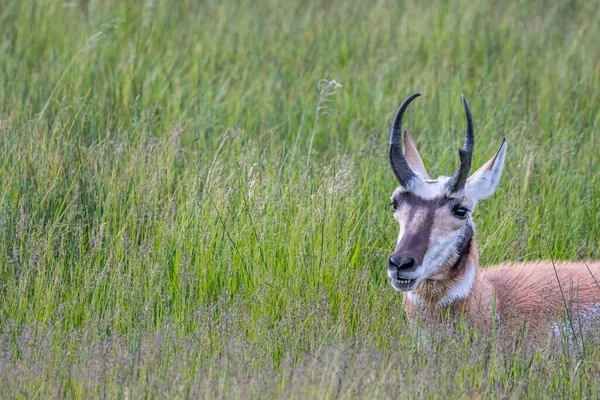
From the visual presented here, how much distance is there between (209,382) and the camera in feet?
14.3

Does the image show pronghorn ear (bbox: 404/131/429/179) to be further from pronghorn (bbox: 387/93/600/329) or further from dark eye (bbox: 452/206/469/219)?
dark eye (bbox: 452/206/469/219)

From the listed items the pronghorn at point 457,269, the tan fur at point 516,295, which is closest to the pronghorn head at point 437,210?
the pronghorn at point 457,269

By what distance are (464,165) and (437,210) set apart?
28 centimetres

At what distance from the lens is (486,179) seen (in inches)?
218

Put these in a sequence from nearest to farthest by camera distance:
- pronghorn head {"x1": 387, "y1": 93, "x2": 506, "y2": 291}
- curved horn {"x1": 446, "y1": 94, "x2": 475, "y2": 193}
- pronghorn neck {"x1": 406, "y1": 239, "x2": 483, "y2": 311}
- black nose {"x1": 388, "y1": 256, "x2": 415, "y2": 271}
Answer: black nose {"x1": 388, "y1": 256, "x2": 415, "y2": 271} < pronghorn head {"x1": 387, "y1": 93, "x2": 506, "y2": 291} < curved horn {"x1": 446, "y1": 94, "x2": 475, "y2": 193} < pronghorn neck {"x1": 406, "y1": 239, "x2": 483, "y2": 311}

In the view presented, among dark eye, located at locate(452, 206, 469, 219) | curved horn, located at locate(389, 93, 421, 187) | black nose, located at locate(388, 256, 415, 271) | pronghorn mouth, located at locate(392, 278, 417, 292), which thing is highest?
curved horn, located at locate(389, 93, 421, 187)

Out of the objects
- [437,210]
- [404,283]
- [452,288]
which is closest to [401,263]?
[404,283]

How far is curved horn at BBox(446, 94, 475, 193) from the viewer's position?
17.2 ft

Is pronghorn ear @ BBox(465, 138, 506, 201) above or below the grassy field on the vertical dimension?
above

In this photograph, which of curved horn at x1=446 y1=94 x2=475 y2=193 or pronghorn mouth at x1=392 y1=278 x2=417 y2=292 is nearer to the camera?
pronghorn mouth at x1=392 y1=278 x2=417 y2=292

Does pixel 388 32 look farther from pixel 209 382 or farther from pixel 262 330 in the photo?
pixel 209 382

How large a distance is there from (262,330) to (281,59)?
4965 mm

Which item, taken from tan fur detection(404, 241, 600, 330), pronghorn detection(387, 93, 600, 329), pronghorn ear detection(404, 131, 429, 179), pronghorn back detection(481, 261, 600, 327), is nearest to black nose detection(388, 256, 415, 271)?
pronghorn detection(387, 93, 600, 329)

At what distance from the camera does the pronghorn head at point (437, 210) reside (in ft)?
16.7
